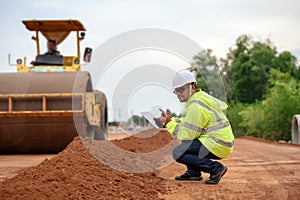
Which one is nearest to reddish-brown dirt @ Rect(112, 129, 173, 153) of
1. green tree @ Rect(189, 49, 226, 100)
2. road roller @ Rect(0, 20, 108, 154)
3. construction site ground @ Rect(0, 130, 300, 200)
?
road roller @ Rect(0, 20, 108, 154)

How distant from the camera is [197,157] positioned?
6188mm

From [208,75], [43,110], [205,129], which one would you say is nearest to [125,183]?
[205,129]

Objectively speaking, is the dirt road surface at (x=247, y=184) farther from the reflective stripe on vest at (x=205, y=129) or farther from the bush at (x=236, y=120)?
the bush at (x=236, y=120)

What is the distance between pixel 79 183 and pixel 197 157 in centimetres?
161

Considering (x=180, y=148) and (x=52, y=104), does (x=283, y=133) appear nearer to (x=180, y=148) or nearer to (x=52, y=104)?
(x=52, y=104)

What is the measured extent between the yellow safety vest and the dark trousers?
91 millimetres

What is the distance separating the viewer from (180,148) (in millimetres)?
6312

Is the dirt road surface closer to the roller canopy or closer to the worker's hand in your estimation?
the worker's hand

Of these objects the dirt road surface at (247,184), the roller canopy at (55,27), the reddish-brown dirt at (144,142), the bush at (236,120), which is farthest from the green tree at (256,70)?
the dirt road surface at (247,184)

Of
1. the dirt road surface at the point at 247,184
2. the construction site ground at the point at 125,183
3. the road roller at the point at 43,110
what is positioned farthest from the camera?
the road roller at the point at 43,110

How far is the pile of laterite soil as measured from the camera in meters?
4.75

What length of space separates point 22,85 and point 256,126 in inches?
528

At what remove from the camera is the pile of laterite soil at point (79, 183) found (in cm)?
475

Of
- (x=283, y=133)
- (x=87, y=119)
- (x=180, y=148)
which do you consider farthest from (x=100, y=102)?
(x=283, y=133)
